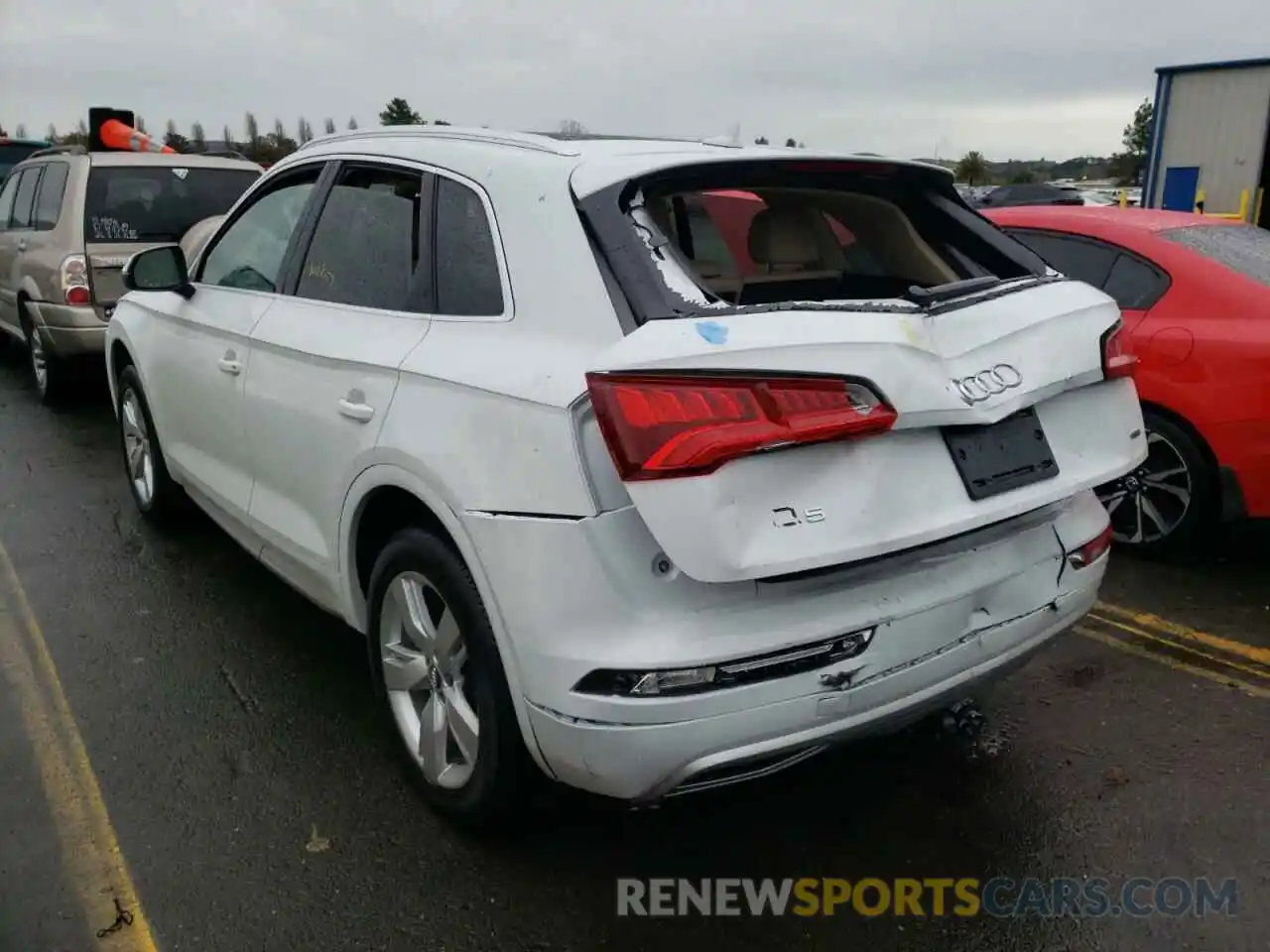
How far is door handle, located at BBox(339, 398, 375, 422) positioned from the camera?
2852 mm

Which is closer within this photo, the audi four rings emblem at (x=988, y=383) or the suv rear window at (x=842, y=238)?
the audi four rings emblem at (x=988, y=383)

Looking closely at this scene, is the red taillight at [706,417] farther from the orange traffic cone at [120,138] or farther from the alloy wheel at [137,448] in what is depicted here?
the orange traffic cone at [120,138]

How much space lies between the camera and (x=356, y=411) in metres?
2.90

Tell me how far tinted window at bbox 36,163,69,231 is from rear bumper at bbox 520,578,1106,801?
276 inches

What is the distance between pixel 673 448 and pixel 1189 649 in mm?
2853

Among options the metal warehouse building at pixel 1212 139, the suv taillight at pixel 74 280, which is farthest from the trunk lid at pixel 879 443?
the metal warehouse building at pixel 1212 139

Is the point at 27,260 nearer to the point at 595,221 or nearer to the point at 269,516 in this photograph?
the point at 269,516

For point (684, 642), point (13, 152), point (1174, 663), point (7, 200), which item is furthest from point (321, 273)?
point (13, 152)

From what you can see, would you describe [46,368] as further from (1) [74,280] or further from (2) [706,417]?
(2) [706,417]

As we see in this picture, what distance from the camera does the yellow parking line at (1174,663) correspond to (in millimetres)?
3730

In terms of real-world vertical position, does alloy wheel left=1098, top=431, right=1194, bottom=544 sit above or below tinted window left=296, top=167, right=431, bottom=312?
below

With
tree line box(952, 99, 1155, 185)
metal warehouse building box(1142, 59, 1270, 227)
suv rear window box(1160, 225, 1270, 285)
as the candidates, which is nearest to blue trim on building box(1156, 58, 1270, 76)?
metal warehouse building box(1142, 59, 1270, 227)

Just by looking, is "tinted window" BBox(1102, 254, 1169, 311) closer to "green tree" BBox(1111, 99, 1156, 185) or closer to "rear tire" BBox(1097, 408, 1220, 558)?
"rear tire" BBox(1097, 408, 1220, 558)

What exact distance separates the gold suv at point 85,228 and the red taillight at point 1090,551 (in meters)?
6.45
